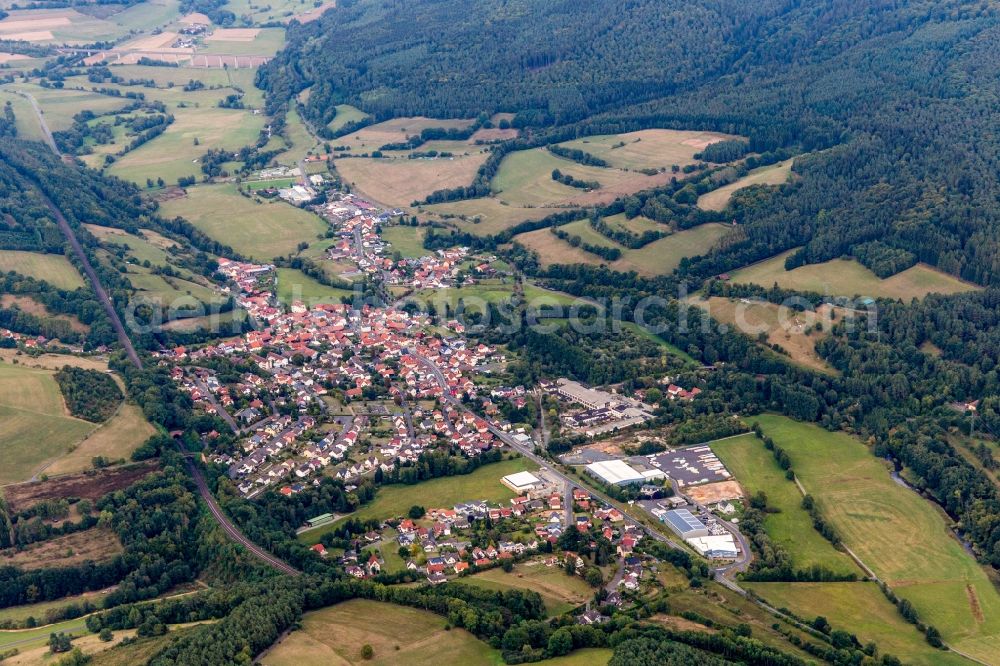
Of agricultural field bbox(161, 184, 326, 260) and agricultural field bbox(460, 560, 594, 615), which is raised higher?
agricultural field bbox(161, 184, 326, 260)

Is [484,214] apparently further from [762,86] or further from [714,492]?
[714,492]

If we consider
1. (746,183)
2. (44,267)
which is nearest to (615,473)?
(746,183)

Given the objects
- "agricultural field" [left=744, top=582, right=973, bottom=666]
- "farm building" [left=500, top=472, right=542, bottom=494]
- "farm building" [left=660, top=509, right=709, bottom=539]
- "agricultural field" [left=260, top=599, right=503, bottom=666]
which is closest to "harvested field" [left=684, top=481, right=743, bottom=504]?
"farm building" [left=660, top=509, right=709, bottom=539]

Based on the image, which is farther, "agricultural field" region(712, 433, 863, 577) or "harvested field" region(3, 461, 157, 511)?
"harvested field" region(3, 461, 157, 511)

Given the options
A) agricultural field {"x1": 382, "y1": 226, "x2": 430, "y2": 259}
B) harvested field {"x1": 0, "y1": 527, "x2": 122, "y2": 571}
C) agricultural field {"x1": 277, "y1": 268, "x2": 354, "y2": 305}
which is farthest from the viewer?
agricultural field {"x1": 382, "y1": 226, "x2": 430, "y2": 259}

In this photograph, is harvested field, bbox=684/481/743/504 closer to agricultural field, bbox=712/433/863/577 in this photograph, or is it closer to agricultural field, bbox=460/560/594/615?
agricultural field, bbox=712/433/863/577

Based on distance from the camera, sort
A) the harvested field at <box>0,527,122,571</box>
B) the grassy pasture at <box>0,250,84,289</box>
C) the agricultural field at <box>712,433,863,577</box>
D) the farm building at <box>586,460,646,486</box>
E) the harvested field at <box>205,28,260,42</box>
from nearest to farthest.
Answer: the harvested field at <box>0,527,122,571</box> → the agricultural field at <box>712,433,863,577</box> → the farm building at <box>586,460,646,486</box> → the grassy pasture at <box>0,250,84,289</box> → the harvested field at <box>205,28,260,42</box>

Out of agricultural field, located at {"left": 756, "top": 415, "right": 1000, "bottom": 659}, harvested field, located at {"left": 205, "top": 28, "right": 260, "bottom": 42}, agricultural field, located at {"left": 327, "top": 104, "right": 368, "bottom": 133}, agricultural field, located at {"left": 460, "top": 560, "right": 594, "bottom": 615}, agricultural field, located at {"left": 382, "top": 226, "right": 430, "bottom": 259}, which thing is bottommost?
agricultural field, located at {"left": 756, "top": 415, "right": 1000, "bottom": 659}
